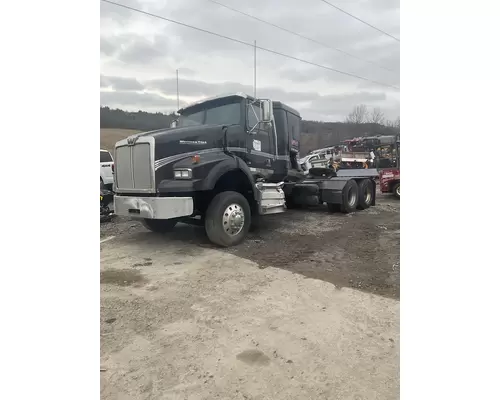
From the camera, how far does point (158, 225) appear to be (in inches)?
170

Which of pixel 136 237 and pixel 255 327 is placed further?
pixel 136 237

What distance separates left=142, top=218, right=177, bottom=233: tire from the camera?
431 cm

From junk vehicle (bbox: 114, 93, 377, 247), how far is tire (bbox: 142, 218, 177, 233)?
0.01m

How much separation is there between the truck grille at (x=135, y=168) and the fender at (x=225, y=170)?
1.88 ft

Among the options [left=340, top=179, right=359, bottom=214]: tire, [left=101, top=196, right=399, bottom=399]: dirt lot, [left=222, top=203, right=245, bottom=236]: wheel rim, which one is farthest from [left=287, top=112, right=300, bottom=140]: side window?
[left=101, top=196, right=399, bottom=399]: dirt lot

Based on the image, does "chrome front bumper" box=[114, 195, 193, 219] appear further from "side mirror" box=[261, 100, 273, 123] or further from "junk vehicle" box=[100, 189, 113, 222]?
"side mirror" box=[261, 100, 273, 123]

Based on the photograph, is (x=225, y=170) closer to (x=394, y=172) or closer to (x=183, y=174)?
(x=183, y=174)

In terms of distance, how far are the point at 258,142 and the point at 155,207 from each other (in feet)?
6.03

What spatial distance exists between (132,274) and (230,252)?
3.56ft

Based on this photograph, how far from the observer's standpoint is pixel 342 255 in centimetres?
337

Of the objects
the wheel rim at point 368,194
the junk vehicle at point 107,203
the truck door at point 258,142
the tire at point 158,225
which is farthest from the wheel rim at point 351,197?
the junk vehicle at point 107,203
